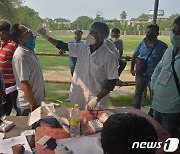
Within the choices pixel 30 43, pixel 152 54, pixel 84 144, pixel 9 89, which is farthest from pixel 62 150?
pixel 152 54

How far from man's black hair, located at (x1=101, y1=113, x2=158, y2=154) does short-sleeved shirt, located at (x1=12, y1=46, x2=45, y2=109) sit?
1512mm

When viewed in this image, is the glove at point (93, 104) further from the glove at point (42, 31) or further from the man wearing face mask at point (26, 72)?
the glove at point (42, 31)

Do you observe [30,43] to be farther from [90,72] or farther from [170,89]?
[170,89]

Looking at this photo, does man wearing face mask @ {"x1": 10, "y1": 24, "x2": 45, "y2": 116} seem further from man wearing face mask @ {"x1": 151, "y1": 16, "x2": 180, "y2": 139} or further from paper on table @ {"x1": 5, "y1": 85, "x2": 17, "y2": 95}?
man wearing face mask @ {"x1": 151, "y1": 16, "x2": 180, "y2": 139}

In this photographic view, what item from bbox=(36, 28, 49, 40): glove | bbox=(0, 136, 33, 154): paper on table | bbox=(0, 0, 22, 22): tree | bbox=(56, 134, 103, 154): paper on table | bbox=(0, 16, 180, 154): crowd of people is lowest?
bbox=(0, 136, 33, 154): paper on table

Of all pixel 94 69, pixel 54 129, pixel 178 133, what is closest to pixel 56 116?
pixel 54 129

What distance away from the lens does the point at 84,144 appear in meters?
1.82

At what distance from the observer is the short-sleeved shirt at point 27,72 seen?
7.87 feet

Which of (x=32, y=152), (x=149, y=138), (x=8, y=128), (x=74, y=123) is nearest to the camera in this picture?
(x=149, y=138)

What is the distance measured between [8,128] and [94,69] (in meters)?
1.02

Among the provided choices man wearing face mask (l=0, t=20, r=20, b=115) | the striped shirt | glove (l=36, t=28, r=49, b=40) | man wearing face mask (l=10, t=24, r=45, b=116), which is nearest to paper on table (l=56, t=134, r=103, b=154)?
man wearing face mask (l=10, t=24, r=45, b=116)

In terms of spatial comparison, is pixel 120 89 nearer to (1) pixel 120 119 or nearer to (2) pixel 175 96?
(2) pixel 175 96

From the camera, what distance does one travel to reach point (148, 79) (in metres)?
4.28

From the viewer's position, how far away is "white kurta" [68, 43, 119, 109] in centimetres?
263
